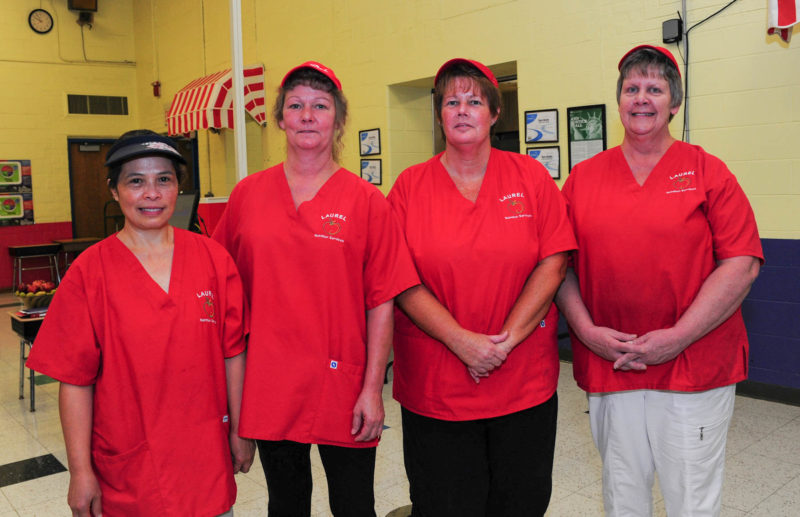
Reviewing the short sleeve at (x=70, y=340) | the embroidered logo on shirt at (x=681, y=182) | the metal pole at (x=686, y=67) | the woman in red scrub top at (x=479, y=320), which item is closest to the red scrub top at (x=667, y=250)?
the embroidered logo on shirt at (x=681, y=182)

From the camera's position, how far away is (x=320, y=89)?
65.8 inches

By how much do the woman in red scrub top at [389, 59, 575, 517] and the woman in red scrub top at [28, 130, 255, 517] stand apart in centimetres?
51

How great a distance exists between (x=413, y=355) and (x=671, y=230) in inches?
28.5

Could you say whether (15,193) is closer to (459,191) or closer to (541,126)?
(541,126)

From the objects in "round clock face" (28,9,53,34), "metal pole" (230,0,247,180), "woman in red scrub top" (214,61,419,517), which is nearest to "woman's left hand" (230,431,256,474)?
"woman in red scrub top" (214,61,419,517)

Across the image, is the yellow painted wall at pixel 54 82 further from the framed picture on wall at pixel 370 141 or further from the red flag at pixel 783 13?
the red flag at pixel 783 13

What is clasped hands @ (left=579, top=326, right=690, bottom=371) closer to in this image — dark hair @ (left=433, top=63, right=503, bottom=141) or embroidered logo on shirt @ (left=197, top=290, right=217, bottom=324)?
dark hair @ (left=433, top=63, right=503, bottom=141)

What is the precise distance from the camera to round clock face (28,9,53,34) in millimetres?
9766

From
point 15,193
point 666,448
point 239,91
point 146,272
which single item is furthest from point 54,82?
point 666,448

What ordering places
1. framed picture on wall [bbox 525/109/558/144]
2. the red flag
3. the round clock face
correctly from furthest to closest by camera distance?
the round clock face → framed picture on wall [bbox 525/109/558/144] → the red flag

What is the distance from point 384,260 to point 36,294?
3.50m

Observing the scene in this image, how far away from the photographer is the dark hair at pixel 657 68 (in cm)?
172

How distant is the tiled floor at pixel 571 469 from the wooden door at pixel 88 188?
685cm

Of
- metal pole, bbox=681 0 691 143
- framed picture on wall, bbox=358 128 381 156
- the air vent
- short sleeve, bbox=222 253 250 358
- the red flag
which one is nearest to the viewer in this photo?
short sleeve, bbox=222 253 250 358
